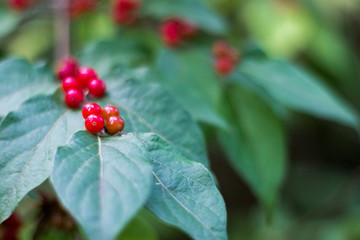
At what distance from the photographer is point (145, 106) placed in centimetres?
87

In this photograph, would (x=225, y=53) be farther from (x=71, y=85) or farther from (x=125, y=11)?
(x=71, y=85)

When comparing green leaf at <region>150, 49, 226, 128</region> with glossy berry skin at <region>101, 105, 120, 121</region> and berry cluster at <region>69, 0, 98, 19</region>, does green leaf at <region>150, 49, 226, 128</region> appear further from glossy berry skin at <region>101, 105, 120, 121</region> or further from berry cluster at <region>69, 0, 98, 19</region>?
berry cluster at <region>69, 0, 98, 19</region>

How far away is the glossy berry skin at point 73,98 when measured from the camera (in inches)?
33.9

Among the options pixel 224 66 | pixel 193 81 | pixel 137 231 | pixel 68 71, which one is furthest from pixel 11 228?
pixel 224 66

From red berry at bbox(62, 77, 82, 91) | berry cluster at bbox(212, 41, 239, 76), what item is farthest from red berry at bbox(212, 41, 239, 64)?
red berry at bbox(62, 77, 82, 91)

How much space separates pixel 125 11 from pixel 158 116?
0.86 metres

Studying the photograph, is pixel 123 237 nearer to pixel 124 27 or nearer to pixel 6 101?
pixel 6 101

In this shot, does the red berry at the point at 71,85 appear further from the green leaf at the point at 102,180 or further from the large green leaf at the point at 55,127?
the green leaf at the point at 102,180

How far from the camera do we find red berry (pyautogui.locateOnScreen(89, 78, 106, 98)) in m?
0.90

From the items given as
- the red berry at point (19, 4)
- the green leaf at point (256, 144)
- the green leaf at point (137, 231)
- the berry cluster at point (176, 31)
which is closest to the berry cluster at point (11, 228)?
the green leaf at point (137, 231)

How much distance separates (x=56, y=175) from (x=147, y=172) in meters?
0.13

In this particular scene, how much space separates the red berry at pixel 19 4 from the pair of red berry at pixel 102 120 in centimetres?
103

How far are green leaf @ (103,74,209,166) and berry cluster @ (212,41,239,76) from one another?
1.85 feet

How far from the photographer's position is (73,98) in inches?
33.9
